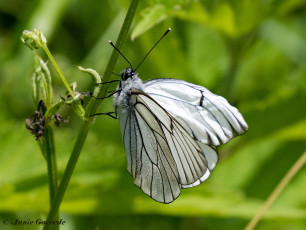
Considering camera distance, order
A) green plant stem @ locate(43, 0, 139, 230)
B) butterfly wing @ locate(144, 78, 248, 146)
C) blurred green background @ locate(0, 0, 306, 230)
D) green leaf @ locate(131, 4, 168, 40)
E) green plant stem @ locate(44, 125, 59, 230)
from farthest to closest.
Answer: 1. blurred green background @ locate(0, 0, 306, 230)
2. butterfly wing @ locate(144, 78, 248, 146)
3. green leaf @ locate(131, 4, 168, 40)
4. green plant stem @ locate(44, 125, 59, 230)
5. green plant stem @ locate(43, 0, 139, 230)

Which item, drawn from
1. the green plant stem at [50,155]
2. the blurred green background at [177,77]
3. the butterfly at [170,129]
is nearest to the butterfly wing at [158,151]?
the butterfly at [170,129]

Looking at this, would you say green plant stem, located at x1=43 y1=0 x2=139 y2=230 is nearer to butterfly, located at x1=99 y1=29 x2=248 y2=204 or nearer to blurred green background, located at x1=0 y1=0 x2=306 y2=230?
blurred green background, located at x1=0 y1=0 x2=306 y2=230

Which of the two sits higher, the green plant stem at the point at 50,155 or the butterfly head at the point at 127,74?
the butterfly head at the point at 127,74

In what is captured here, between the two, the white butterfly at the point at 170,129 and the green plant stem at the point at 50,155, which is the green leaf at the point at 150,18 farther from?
the green plant stem at the point at 50,155

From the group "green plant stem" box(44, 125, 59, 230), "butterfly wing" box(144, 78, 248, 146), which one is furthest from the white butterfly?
"green plant stem" box(44, 125, 59, 230)

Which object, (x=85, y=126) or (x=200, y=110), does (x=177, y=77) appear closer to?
(x=200, y=110)

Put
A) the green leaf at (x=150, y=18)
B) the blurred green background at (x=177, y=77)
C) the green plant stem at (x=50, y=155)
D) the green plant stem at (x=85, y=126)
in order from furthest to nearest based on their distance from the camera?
the blurred green background at (x=177, y=77) < the green leaf at (x=150, y=18) < the green plant stem at (x=50, y=155) < the green plant stem at (x=85, y=126)
